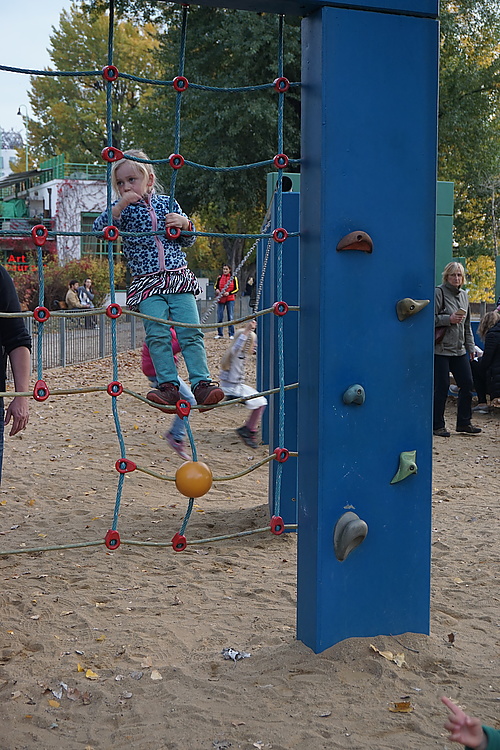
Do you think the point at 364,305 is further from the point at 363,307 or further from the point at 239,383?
the point at 239,383

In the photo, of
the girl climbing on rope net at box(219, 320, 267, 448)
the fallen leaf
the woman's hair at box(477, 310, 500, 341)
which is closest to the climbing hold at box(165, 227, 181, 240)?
the fallen leaf

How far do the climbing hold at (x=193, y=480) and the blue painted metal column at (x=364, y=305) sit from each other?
0.38 m

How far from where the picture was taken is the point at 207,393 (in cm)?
388

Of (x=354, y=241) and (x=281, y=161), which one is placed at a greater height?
(x=281, y=161)

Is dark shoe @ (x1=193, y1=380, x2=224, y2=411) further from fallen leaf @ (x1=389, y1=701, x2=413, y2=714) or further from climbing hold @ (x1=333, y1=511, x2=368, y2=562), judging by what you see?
fallen leaf @ (x1=389, y1=701, x2=413, y2=714)

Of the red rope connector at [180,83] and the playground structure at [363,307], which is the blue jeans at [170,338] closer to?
the playground structure at [363,307]

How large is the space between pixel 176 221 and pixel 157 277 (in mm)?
586

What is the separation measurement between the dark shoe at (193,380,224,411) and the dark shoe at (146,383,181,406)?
12cm

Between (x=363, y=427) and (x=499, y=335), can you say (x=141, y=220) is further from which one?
(x=499, y=335)

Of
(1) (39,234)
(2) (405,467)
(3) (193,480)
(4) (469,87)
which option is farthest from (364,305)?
(4) (469,87)

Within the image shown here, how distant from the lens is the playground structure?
2896 millimetres

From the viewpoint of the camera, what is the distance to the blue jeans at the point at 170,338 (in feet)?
13.4

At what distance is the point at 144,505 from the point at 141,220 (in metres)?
2.44

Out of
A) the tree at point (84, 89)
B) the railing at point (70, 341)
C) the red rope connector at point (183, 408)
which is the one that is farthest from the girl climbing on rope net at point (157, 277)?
the tree at point (84, 89)
